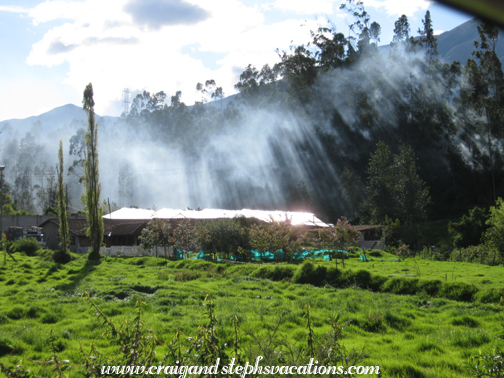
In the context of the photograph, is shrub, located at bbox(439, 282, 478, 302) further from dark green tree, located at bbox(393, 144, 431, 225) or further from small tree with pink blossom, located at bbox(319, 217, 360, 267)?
dark green tree, located at bbox(393, 144, 431, 225)

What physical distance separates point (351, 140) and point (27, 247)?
5423 centimetres

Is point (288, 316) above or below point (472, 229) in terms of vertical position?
above

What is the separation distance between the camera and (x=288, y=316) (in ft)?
28.7

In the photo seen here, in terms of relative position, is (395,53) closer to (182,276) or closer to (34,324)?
(182,276)

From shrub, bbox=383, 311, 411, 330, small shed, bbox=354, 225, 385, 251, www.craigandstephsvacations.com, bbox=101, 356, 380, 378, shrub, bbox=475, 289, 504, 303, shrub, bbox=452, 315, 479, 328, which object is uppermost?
www.craigandstephsvacations.com, bbox=101, 356, 380, 378

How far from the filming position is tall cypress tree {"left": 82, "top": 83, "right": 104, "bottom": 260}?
28172 millimetres

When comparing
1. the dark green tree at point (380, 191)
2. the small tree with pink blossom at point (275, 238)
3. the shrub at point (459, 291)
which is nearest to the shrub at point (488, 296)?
the shrub at point (459, 291)

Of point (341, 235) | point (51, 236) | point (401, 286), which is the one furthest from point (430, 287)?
point (51, 236)

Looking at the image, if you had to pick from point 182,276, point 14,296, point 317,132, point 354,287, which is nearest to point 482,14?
point 354,287

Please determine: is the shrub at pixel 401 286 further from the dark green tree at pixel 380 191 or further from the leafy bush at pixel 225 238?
the dark green tree at pixel 380 191

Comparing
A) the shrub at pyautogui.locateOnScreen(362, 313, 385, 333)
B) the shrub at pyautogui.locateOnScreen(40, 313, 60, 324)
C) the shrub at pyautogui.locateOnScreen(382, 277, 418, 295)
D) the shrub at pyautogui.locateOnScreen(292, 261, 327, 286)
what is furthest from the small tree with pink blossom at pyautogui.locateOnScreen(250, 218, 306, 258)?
the shrub at pyautogui.locateOnScreen(40, 313, 60, 324)

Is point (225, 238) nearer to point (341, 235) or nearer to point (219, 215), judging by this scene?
point (341, 235)

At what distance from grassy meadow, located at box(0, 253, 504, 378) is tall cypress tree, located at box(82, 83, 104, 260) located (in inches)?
438

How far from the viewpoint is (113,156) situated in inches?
4742
